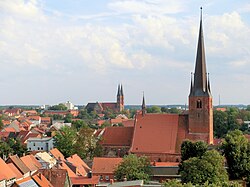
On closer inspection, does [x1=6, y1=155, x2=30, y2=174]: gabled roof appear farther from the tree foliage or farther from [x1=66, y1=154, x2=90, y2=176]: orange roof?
the tree foliage

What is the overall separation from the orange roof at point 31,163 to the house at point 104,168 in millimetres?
7835

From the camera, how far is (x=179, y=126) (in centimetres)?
6781

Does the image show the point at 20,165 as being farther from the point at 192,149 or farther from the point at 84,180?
the point at 192,149

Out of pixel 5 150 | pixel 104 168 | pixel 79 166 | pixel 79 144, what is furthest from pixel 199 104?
pixel 5 150

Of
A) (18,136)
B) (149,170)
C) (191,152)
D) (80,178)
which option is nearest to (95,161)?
(80,178)

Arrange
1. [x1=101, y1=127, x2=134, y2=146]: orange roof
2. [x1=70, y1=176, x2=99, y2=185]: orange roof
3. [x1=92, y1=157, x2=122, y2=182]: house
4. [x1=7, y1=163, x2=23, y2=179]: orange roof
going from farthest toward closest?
[x1=101, y1=127, x2=134, y2=146]: orange roof < [x1=92, y1=157, x2=122, y2=182]: house < [x1=70, y1=176, x2=99, y2=185]: orange roof < [x1=7, y1=163, x2=23, y2=179]: orange roof

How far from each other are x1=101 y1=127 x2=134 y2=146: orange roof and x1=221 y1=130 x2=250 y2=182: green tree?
20.1 m

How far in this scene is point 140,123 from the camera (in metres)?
69.6

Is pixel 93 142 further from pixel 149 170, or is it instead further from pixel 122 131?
pixel 149 170

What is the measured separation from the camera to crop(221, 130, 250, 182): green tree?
54.8 metres

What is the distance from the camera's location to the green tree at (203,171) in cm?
4788

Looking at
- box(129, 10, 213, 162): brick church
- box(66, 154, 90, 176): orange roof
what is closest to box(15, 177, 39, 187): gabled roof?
box(66, 154, 90, 176): orange roof

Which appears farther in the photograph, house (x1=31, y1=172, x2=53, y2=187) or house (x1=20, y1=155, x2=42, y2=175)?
house (x1=20, y1=155, x2=42, y2=175)

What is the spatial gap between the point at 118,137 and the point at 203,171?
27244 mm
